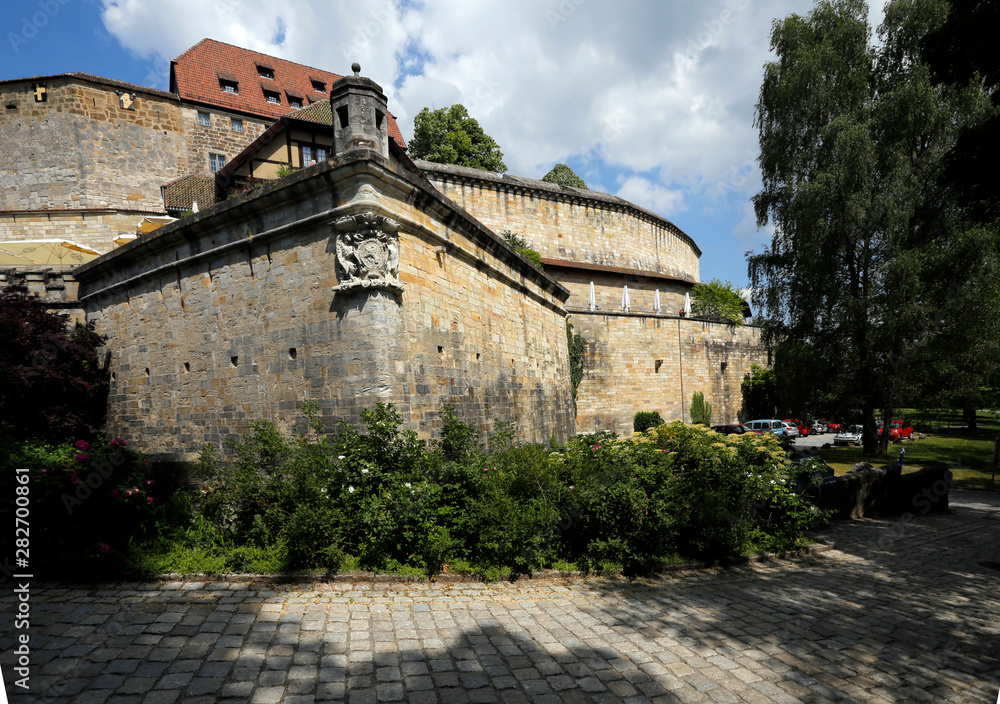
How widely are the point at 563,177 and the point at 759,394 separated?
2361 centimetres

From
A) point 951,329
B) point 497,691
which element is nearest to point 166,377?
point 497,691

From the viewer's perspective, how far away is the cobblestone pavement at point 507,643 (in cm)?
348

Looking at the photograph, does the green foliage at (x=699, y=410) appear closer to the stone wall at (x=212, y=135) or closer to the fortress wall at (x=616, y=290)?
the fortress wall at (x=616, y=290)

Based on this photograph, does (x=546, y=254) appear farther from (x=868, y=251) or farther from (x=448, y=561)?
(x=448, y=561)

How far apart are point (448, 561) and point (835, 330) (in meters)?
18.0

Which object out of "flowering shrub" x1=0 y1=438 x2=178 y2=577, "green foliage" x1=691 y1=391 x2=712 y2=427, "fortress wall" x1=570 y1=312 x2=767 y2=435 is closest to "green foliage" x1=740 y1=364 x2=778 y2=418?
"fortress wall" x1=570 y1=312 x2=767 y2=435

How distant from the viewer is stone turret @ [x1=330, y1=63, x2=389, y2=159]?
288 inches

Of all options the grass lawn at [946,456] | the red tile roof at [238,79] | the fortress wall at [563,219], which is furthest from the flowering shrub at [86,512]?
the red tile roof at [238,79]

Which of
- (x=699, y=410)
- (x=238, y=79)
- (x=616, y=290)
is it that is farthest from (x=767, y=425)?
(x=238, y=79)

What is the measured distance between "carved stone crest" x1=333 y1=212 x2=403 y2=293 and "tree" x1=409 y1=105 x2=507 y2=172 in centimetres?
2981

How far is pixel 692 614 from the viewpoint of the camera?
5316 millimetres

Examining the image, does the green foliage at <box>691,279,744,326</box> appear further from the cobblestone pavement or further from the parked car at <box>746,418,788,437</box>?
the cobblestone pavement

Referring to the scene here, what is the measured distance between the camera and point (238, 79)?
3133 cm

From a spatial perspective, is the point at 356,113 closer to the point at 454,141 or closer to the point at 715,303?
the point at 454,141
